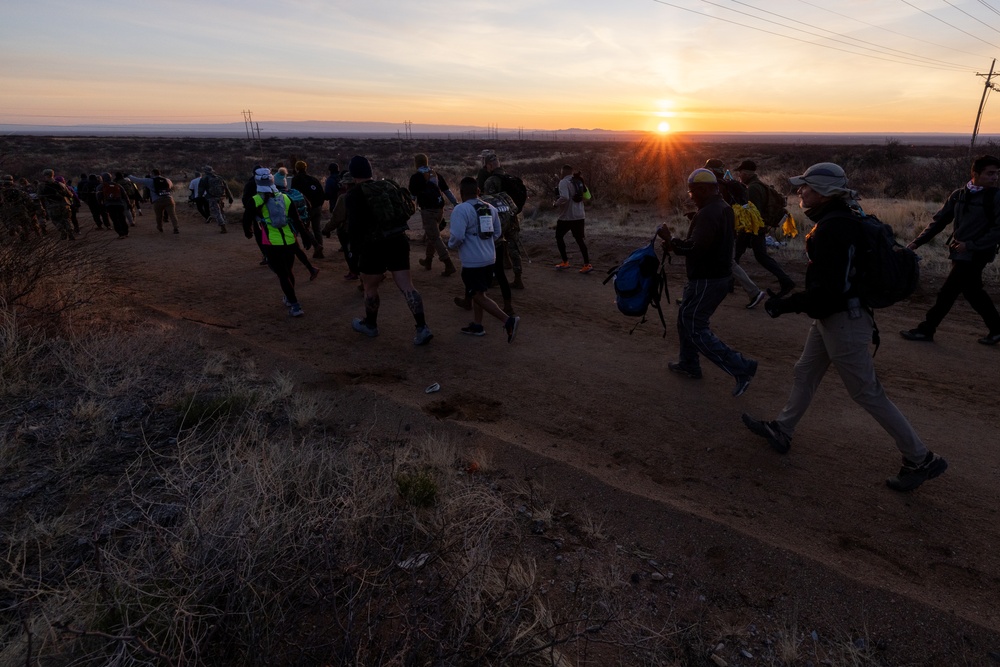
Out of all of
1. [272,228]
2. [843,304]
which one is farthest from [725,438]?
[272,228]

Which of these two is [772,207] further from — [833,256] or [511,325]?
[833,256]

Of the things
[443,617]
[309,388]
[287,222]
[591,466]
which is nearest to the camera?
[443,617]

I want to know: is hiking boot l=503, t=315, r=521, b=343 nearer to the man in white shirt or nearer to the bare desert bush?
the man in white shirt

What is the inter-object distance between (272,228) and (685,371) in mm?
5408

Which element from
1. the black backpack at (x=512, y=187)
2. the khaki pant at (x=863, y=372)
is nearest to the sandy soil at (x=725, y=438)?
the khaki pant at (x=863, y=372)

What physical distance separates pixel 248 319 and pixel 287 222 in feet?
5.17

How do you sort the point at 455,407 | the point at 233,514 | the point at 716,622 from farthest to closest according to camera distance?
the point at 455,407 → the point at 233,514 → the point at 716,622

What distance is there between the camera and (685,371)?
5.59m

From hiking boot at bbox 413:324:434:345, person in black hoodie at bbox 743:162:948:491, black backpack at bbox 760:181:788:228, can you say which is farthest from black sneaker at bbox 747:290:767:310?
hiking boot at bbox 413:324:434:345

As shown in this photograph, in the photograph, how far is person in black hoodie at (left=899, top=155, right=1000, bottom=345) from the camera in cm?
568

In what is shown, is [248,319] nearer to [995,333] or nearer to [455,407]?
[455,407]

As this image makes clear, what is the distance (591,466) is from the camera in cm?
409

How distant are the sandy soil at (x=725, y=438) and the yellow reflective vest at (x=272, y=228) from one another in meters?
1.14

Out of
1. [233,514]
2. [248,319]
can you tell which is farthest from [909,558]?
[248,319]
